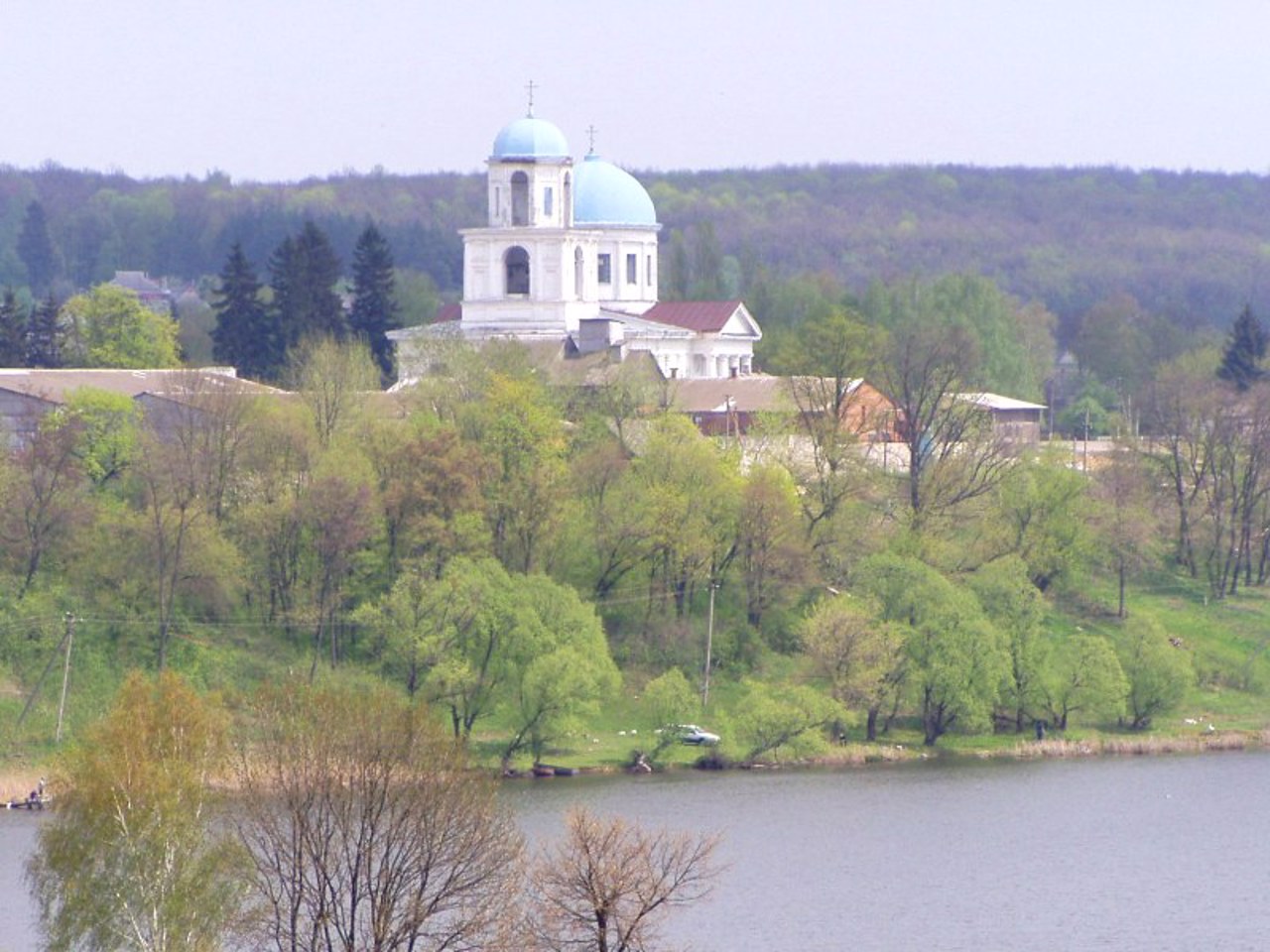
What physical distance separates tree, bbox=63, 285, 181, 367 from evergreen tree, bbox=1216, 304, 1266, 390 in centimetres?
2560

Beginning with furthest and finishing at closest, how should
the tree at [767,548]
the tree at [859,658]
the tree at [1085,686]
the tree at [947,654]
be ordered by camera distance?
1. the tree at [767,548]
2. the tree at [1085,686]
3. the tree at [947,654]
4. the tree at [859,658]

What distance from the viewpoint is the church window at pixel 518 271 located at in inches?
2680

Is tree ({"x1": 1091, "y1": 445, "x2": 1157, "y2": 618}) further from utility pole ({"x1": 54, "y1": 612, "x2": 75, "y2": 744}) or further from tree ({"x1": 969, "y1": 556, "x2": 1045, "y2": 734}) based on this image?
utility pole ({"x1": 54, "y1": 612, "x2": 75, "y2": 744})

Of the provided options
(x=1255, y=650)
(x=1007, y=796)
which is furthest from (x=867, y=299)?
(x=1007, y=796)

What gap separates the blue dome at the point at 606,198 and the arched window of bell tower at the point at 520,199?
2869 mm

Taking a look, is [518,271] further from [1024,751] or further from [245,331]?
[1024,751]

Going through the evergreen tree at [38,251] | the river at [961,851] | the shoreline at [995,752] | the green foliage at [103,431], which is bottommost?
the river at [961,851]

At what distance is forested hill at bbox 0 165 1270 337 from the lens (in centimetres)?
13200

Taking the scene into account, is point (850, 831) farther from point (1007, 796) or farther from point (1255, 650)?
point (1255, 650)

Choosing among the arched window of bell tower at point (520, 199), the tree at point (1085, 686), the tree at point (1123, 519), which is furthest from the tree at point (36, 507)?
the arched window of bell tower at point (520, 199)

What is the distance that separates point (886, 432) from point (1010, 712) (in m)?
10.1

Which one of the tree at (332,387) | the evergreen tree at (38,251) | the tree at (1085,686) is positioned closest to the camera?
the tree at (1085,686)

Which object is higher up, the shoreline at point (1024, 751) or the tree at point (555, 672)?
the tree at point (555, 672)

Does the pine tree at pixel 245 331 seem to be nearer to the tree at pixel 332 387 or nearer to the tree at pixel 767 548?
the tree at pixel 332 387
